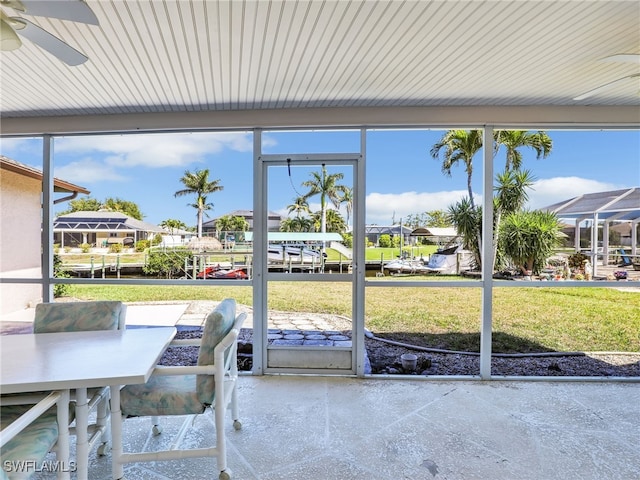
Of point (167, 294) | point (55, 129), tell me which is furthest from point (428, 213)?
point (55, 129)

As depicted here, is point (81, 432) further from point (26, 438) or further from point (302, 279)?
point (302, 279)

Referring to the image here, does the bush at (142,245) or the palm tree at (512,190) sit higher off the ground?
the palm tree at (512,190)

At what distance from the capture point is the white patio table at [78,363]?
1382 millimetres

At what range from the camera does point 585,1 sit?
162 cm

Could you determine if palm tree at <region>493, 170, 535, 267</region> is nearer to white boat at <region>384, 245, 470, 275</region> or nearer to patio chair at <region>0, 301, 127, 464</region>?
white boat at <region>384, 245, 470, 275</region>

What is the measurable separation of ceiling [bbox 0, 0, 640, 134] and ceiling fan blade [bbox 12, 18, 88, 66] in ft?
0.90

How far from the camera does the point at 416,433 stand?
219 cm

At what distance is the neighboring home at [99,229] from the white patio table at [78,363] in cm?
159

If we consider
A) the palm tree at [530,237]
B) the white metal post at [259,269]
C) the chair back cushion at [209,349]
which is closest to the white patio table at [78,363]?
the chair back cushion at [209,349]

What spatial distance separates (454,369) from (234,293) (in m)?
2.59

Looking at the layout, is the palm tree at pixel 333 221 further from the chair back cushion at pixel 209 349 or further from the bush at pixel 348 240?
the chair back cushion at pixel 209 349

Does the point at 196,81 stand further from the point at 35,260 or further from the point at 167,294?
the point at 35,260

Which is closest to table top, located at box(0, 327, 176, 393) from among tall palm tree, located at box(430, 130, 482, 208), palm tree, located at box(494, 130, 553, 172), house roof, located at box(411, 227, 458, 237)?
house roof, located at box(411, 227, 458, 237)

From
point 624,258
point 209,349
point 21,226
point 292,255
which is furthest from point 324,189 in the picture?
point 21,226
